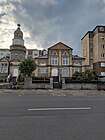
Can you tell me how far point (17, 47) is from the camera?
50.5 metres

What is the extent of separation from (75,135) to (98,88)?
75.9 feet

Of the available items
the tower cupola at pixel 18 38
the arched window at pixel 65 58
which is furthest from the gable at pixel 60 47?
the tower cupola at pixel 18 38

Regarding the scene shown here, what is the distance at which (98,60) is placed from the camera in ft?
148

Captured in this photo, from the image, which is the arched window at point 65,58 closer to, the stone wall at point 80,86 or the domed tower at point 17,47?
the domed tower at point 17,47

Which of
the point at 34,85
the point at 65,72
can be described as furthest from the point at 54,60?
the point at 34,85

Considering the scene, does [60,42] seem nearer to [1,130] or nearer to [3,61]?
[3,61]

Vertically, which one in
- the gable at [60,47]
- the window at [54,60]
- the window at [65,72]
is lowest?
the window at [65,72]

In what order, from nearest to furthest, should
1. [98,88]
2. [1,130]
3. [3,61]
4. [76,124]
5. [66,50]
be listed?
[1,130] → [76,124] → [98,88] → [66,50] → [3,61]

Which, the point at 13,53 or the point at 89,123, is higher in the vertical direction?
the point at 13,53

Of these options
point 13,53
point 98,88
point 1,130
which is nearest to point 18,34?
point 13,53

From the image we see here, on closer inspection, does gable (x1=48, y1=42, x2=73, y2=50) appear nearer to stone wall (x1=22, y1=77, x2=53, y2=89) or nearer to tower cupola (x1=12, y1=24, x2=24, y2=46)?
tower cupola (x1=12, y1=24, x2=24, y2=46)

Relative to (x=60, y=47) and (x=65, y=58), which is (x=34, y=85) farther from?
(x=60, y=47)

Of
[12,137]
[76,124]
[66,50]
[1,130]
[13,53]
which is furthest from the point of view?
[13,53]

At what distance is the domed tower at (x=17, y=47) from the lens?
50.4 m
